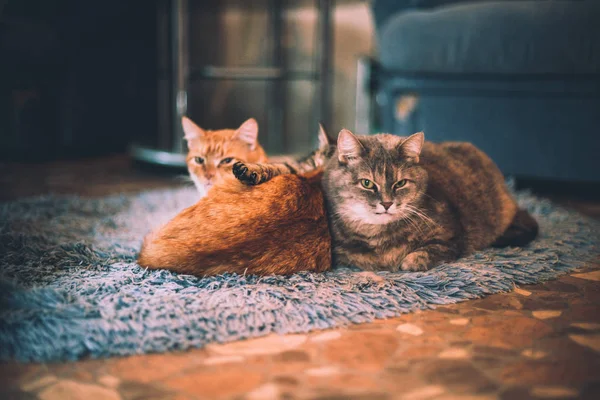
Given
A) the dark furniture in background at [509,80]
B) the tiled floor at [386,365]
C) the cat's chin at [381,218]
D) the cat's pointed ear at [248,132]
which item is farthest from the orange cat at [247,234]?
the dark furniture in background at [509,80]

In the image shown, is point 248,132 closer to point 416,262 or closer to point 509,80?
point 416,262

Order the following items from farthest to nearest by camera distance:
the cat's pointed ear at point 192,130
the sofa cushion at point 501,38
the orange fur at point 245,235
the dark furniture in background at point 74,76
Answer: the dark furniture in background at point 74,76
the sofa cushion at point 501,38
the cat's pointed ear at point 192,130
the orange fur at point 245,235

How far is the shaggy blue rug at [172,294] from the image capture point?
3.48 feet

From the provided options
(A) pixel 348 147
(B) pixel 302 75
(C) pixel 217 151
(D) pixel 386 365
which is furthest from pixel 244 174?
(B) pixel 302 75

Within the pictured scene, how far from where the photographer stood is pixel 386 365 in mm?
993

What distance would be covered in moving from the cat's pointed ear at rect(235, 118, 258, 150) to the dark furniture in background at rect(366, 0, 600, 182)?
1014 mm

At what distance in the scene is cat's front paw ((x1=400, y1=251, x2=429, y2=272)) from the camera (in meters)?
1.45

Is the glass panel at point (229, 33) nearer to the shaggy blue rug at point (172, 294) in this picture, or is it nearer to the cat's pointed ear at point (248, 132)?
the cat's pointed ear at point (248, 132)

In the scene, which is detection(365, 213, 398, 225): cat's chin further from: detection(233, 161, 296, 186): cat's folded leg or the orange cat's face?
the orange cat's face

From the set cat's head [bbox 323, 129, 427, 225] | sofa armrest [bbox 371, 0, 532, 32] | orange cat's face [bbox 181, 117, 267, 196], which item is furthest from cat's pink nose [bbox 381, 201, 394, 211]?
sofa armrest [bbox 371, 0, 532, 32]

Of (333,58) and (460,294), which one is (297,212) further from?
(333,58)

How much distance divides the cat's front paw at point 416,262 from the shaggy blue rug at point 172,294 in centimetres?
4

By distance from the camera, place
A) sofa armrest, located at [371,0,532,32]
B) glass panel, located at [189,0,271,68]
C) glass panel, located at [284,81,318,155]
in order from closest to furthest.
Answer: sofa armrest, located at [371,0,532,32]
glass panel, located at [189,0,271,68]
glass panel, located at [284,81,318,155]

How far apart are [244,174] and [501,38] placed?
1.51 meters
